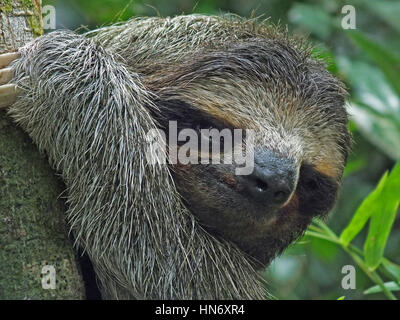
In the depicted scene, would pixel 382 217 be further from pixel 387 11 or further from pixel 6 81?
pixel 387 11

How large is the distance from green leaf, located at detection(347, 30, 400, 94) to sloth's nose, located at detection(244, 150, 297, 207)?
2636 millimetres

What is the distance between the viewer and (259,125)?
12.0 ft

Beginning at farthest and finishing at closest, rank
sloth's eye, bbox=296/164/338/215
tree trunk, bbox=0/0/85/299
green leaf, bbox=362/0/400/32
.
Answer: green leaf, bbox=362/0/400/32 → sloth's eye, bbox=296/164/338/215 → tree trunk, bbox=0/0/85/299

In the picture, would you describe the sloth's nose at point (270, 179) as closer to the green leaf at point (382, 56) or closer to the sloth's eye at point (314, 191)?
the sloth's eye at point (314, 191)

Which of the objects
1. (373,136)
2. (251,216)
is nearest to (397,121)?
(373,136)

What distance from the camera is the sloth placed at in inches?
139

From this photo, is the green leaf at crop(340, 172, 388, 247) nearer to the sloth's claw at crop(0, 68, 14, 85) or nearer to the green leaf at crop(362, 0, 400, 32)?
the sloth's claw at crop(0, 68, 14, 85)

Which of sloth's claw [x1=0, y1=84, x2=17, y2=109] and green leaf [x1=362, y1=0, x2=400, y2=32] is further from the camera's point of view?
green leaf [x1=362, y1=0, x2=400, y2=32]

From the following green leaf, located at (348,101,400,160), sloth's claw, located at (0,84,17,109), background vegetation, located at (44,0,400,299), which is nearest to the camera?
sloth's claw, located at (0,84,17,109)

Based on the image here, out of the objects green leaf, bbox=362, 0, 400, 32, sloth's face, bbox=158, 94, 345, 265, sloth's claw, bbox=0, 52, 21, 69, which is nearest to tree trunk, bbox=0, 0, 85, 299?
sloth's claw, bbox=0, 52, 21, 69

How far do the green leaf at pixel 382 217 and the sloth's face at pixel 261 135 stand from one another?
21.9 inches

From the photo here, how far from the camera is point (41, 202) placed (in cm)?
335
